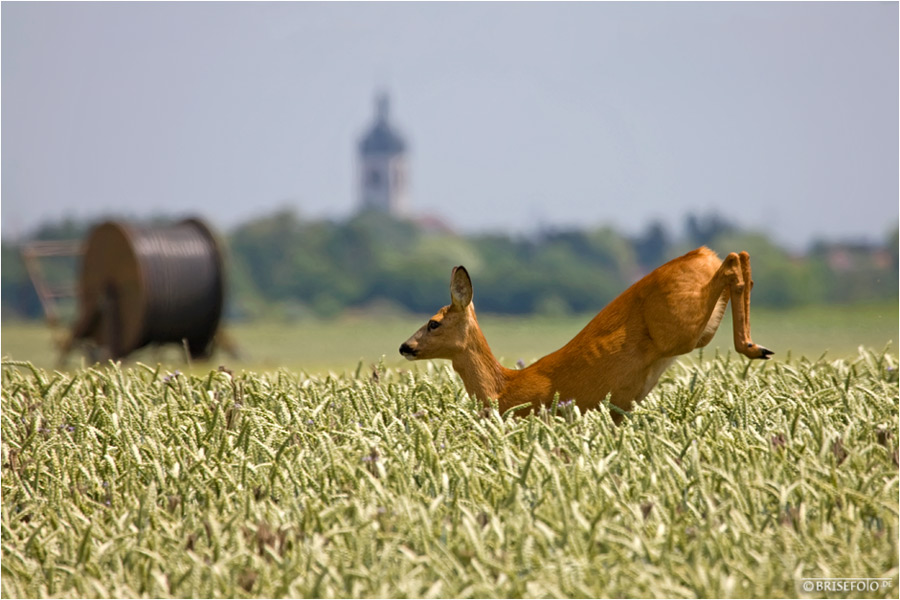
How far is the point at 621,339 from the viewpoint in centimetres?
462

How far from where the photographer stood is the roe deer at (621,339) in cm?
450

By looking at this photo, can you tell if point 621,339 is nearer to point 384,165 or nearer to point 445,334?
point 445,334

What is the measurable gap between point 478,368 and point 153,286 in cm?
1103

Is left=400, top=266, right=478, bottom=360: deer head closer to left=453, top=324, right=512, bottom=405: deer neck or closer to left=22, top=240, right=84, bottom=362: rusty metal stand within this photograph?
left=453, top=324, right=512, bottom=405: deer neck

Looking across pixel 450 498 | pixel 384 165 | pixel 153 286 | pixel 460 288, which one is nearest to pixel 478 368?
pixel 460 288

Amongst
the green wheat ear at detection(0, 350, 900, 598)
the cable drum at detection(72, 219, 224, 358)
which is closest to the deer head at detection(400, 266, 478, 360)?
the green wheat ear at detection(0, 350, 900, 598)

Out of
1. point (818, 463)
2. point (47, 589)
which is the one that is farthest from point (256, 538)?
point (818, 463)

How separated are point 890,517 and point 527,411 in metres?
1.86

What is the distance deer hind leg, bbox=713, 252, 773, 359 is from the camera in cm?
444

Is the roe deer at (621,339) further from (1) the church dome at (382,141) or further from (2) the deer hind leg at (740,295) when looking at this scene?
(1) the church dome at (382,141)

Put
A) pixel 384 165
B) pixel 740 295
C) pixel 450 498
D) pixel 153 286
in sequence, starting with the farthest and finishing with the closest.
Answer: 1. pixel 384 165
2. pixel 153 286
3. pixel 740 295
4. pixel 450 498

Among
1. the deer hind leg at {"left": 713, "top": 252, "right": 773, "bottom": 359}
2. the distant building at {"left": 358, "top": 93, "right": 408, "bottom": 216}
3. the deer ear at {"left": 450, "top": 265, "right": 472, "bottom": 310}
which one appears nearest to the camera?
the deer hind leg at {"left": 713, "top": 252, "right": 773, "bottom": 359}

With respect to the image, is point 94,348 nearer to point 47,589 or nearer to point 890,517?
point 47,589

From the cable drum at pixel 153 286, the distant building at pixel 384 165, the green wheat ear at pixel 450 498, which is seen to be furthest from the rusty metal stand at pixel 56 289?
the distant building at pixel 384 165
